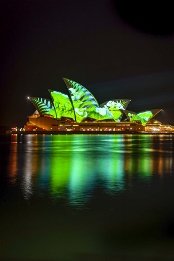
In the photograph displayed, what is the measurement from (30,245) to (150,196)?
4.59 meters

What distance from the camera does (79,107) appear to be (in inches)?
3258

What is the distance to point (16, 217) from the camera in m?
7.48

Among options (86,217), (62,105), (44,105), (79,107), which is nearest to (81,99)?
(79,107)

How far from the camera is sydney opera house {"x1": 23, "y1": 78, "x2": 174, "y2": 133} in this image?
8031 cm

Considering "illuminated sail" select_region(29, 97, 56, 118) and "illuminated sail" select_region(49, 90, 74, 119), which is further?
"illuminated sail" select_region(29, 97, 56, 118)

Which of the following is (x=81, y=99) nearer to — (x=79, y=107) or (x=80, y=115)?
(x=79, y=107)

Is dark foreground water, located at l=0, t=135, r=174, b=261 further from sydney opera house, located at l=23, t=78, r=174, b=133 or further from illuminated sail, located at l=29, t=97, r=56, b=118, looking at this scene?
illuminated sail, located at l=29, t=97, r=56, b=118

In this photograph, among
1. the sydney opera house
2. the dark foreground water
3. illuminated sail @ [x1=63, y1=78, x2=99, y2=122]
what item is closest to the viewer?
the dark foreground water

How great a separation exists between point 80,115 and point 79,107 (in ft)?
13.2

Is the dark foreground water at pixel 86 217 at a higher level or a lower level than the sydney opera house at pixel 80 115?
lower

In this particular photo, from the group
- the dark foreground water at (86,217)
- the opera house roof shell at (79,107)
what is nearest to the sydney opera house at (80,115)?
the opera house roof shell at (79,107)

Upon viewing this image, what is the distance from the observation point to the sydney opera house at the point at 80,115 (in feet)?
263

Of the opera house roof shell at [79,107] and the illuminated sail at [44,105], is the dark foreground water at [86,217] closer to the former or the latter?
the opera house roof shell at [79,107]

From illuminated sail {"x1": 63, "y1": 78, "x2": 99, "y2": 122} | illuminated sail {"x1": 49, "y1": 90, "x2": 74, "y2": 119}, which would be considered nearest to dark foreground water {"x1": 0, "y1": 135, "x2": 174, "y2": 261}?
illuminated sail {"x1": 63, "y1": 78, "x2": 99, "y2": 122}
